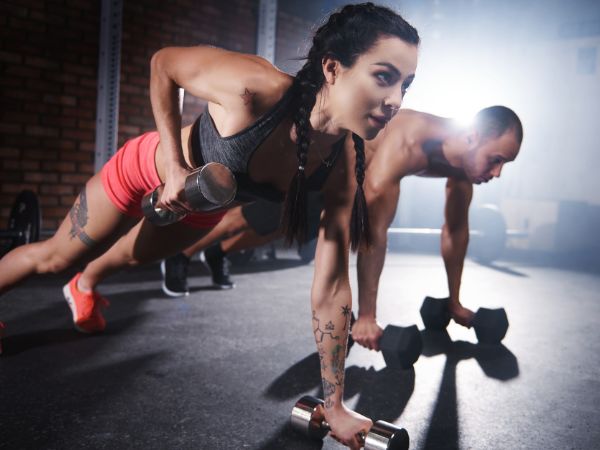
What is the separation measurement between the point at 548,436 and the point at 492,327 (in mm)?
759

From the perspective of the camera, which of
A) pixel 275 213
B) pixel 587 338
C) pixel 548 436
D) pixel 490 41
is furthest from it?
pixel 490 41

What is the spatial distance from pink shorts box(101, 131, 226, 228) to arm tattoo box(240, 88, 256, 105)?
41 centimetres

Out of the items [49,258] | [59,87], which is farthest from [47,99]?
[49,258]

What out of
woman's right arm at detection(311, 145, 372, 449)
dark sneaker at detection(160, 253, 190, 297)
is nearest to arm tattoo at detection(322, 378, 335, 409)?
woman's right arm at detection(311, 145, 372, 449)

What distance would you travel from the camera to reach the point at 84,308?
185 centimetres

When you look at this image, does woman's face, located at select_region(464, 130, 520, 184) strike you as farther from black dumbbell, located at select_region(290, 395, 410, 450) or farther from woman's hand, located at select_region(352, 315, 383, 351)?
black dumbbell, located at select_region(290, 395, 410, 450)

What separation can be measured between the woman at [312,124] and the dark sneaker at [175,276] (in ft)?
4.07

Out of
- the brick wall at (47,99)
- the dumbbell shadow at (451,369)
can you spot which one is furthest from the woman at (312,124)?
the brick wall at (47,99)

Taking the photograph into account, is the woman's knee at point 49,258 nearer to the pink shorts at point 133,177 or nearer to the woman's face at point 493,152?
the pink shorts at point 133,177

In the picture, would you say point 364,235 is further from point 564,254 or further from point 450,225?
point 564,254

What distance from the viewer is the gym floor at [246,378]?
3.87ft

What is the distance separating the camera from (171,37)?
12.3ft

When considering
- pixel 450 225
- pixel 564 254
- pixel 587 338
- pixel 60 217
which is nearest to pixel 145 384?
pixel 450 225

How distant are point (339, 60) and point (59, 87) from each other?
2815 mm
